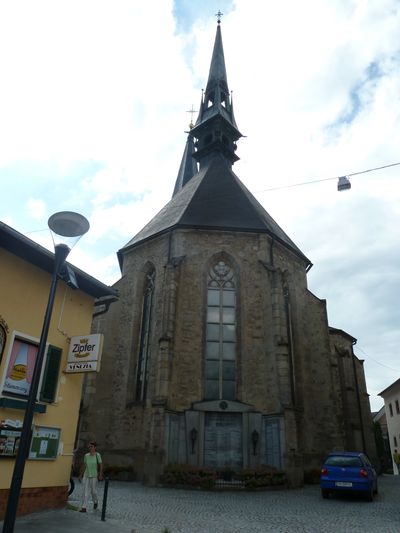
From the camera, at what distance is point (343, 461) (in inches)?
451

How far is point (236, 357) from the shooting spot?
55.6 feet

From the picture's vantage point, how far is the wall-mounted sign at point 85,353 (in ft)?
27.7

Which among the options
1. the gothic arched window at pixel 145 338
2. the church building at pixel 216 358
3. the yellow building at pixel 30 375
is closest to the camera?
the yellow building at pixel 30 375

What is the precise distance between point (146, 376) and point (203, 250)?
5.68m

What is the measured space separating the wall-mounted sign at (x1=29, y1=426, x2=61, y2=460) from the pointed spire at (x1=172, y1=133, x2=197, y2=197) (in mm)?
28243

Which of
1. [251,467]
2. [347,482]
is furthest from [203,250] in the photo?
[347,482]

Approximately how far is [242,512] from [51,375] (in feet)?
16.4

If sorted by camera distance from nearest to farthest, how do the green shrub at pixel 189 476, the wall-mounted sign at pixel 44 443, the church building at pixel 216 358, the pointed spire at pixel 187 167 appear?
the wall-mounted sign at pixel 44 443, the green shrub at pixel 189 476, the church building at pixel 216 358, the pointed spire at pixel 187 167

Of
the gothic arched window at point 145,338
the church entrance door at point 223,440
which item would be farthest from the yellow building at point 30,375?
the gothic arched window at point 145,338

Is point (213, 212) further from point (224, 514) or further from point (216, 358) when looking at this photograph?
point (224, 514)

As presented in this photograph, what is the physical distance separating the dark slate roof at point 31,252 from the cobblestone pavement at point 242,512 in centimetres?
449

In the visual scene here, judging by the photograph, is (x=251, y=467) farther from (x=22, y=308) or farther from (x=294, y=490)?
(x=22, y=308)

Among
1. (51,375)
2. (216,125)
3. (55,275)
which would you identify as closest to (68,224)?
(55,275)

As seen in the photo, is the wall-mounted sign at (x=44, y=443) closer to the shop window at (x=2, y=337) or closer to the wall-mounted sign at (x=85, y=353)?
the wall-mounted sign at (x=85, y=353)
